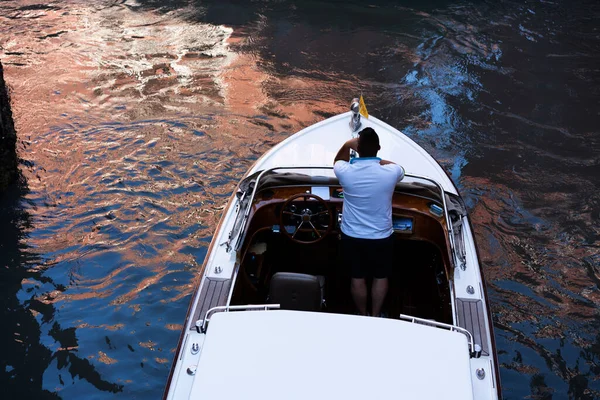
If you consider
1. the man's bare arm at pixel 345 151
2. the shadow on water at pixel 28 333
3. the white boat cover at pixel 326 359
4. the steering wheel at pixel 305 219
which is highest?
the man's bare arm at pixel 345 151

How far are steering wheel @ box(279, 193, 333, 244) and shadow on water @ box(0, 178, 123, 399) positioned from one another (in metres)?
1.98

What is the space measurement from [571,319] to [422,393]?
3.30 meters

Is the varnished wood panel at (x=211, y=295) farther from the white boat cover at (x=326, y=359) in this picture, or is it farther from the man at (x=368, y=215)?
the man at (x=368, y=215)

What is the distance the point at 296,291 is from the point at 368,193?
0.90 meters

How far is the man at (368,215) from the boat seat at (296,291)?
628 millimetres

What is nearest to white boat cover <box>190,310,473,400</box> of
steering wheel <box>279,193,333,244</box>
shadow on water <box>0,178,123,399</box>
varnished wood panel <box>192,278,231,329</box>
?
varnished wood panel <box>192,278,231,329</box>

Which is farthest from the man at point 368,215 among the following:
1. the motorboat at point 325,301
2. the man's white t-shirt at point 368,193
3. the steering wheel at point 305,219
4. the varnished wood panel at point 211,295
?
the varnished wood panel at point 211,295

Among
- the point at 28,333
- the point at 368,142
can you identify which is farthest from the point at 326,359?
the point at 28,333

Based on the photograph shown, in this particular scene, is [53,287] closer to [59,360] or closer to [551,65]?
[59,360]

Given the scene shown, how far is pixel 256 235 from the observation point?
527cm

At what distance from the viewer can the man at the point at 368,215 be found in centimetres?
416

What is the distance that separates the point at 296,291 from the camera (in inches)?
154

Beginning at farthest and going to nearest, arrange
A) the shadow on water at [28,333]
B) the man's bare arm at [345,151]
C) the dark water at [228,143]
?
the dark water at [228,143] → the shadow on water at [28,333] → the man's bare arm at [345,151]

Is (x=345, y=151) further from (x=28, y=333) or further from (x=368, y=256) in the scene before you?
(x=28, y=333)
